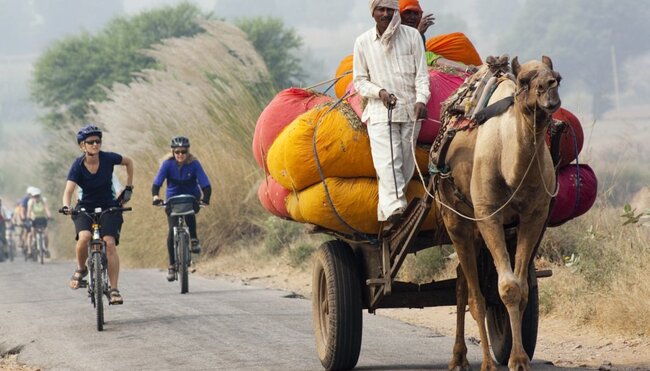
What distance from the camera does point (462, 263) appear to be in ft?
30.2

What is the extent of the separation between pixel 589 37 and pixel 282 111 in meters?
92.8

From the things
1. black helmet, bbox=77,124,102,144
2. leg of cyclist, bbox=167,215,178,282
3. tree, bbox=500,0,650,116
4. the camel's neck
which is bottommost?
leg of cyclist, bbox=167,215,178,282

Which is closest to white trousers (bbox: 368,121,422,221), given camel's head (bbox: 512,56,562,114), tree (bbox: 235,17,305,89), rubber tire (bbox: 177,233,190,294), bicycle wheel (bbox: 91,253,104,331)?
camel's head (bbox: 512,56,562,114)

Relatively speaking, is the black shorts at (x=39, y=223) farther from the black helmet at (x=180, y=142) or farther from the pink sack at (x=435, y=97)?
the pink sack at (x=435, y=97)

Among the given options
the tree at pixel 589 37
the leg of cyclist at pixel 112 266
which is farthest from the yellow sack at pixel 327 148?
the tree at pixel 589 37

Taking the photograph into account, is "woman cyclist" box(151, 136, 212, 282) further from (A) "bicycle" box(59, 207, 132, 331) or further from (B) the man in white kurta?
(B) the man in white kurta

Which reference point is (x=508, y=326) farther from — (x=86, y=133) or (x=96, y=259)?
(x=86, y=133)

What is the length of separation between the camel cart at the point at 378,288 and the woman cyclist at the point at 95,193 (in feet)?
13.8

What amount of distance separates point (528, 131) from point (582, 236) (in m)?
6.93

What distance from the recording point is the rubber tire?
17266mm

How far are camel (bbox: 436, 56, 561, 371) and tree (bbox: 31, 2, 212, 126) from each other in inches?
2301

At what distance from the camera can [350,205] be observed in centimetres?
947

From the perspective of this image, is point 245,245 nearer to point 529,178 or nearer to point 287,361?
point 287,361

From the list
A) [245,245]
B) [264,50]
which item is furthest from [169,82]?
[264,50]
